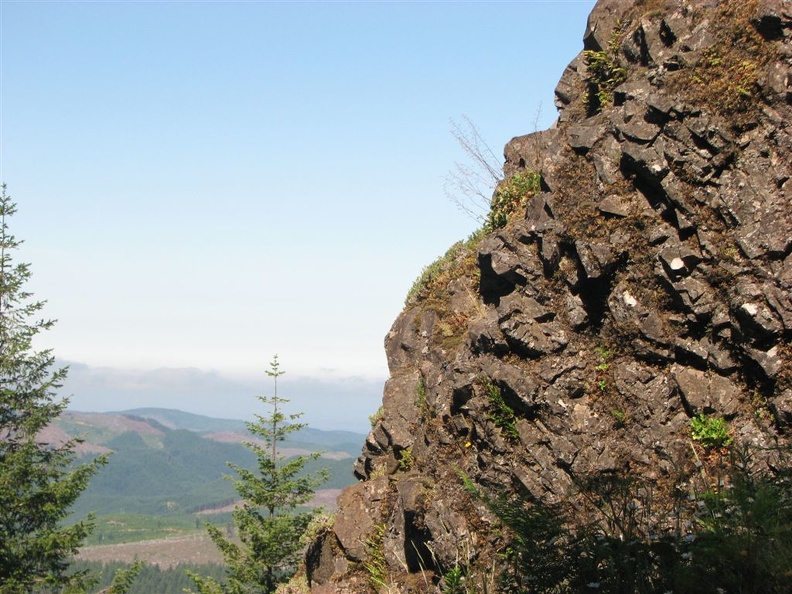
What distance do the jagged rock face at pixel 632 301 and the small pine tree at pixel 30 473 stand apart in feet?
34.7

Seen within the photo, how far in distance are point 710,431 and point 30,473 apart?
62.4ft

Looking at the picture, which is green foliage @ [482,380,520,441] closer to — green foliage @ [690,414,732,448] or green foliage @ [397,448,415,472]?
green foliage @ [690,414,732,448]

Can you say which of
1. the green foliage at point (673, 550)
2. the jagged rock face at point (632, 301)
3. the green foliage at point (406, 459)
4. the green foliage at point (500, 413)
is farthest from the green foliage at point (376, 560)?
the green foliage at point (673, 550)

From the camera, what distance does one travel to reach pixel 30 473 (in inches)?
786

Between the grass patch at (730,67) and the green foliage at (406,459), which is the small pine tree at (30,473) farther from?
the grass patch at (730,67)

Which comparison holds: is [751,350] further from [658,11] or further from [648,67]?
[658,11]

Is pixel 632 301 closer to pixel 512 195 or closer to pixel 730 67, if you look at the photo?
pixel 730 67

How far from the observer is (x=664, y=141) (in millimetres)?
11141

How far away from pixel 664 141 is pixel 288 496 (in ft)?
64.2

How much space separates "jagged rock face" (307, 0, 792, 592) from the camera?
32.1ft

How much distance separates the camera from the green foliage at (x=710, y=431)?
9.47 meters

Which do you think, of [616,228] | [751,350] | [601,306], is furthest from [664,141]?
[751,350]

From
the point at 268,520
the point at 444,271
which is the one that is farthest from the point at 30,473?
the point at 444,271

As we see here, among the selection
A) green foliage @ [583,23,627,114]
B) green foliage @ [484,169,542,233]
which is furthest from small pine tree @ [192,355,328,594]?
green foliage @ [583,23,627,114]
